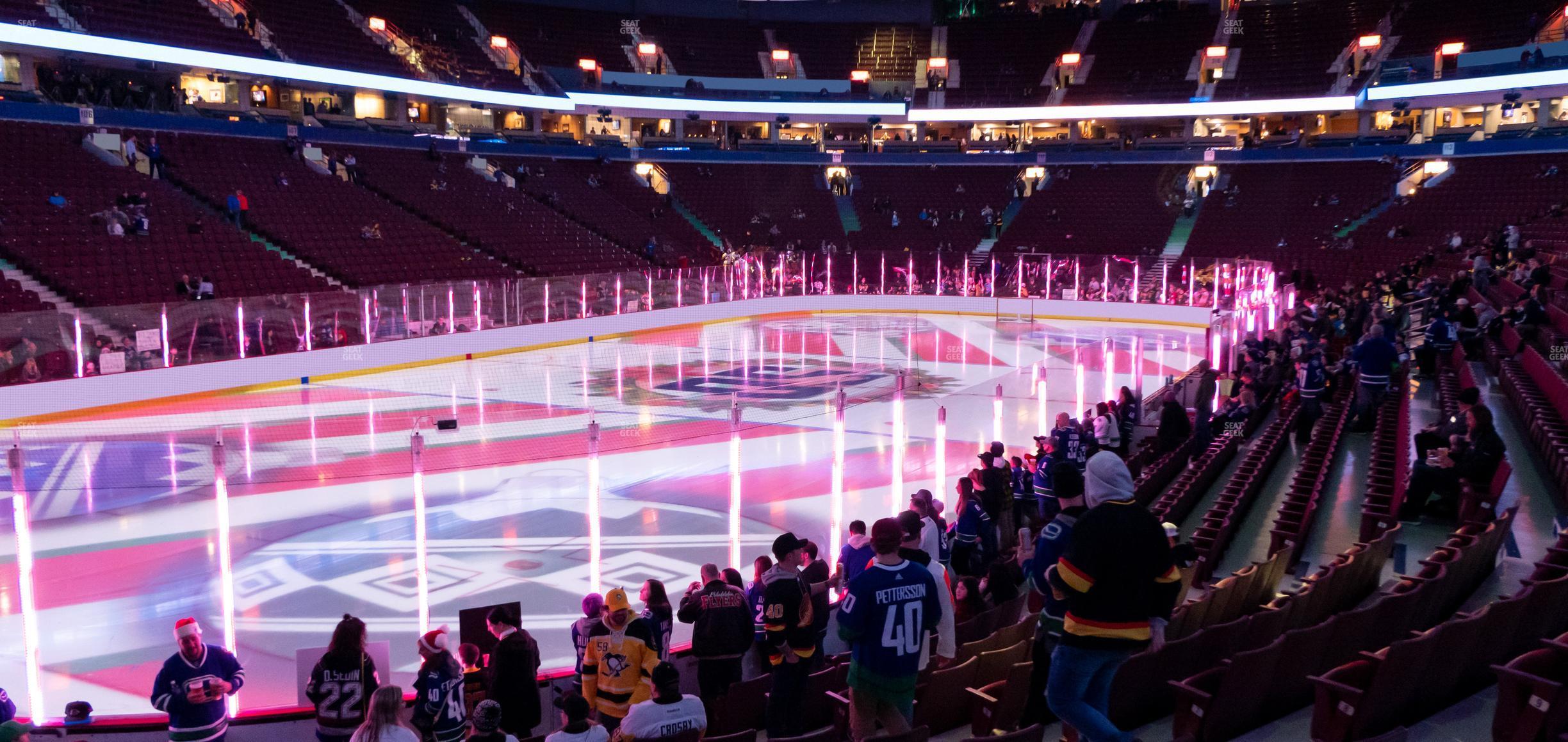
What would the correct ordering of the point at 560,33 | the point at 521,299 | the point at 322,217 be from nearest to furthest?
the point at 521,299 < the point at 322,217 < the point at 560,33

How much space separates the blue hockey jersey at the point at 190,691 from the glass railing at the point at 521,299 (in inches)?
557

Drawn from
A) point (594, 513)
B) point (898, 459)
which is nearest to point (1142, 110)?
point (898, 459)

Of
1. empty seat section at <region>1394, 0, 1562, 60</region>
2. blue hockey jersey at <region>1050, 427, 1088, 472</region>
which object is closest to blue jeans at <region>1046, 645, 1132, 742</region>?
blue hockey jersey at <region>1050, 427, 1088, 472</region>

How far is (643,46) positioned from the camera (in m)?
48.7

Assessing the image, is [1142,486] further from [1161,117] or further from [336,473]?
[1161,117]

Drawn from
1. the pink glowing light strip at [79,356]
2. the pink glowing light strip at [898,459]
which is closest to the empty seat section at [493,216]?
the pink glowing light strip at [79,356]

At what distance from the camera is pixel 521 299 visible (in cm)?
2570

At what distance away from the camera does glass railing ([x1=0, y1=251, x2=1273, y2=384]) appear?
17141 millimetres

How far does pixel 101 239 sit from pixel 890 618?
22366 millimetres

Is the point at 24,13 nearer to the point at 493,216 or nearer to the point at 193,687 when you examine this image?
the point at 493,216

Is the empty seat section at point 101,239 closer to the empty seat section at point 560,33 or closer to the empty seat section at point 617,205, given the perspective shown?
the empty seat section at point 617,205

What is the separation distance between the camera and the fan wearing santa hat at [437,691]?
4992 millimetres

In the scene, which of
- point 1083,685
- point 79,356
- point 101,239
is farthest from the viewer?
point 101,239

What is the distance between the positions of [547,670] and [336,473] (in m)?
7.38
